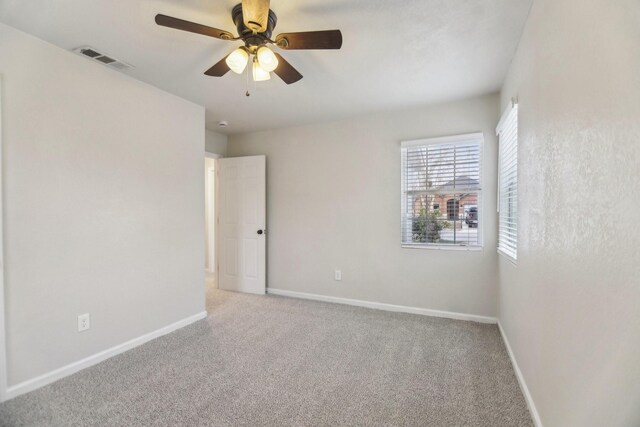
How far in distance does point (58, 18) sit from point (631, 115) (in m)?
2.88

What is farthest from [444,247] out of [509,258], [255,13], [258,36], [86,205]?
[86,205]

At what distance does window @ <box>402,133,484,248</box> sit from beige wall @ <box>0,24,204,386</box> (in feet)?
8.29

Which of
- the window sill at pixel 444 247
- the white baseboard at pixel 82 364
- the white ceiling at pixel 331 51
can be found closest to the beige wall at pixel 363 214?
the window sill at pixel 444 247

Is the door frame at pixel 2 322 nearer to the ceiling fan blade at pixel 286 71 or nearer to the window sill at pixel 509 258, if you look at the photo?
the ceiling fan blade at pixel 286 71

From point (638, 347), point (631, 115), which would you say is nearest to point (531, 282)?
point (638, 347)

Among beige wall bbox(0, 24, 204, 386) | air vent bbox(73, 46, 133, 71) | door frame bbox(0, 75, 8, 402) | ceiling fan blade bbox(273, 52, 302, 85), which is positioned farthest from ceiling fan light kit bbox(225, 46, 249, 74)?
door frame bbox(0, 75, 8, 402)

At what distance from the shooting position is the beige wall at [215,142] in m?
4.37

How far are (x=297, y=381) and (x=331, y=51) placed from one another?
8.01 feet

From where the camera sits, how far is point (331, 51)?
2215mm

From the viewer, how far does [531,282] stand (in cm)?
181

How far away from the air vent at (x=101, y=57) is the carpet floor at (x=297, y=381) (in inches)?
96.0

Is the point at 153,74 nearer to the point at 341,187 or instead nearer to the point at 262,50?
the point at 262,50

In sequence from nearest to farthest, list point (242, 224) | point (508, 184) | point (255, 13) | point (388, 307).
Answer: point (255, 13)
point (508, 184)
point (388, 307)
point (242, 224)

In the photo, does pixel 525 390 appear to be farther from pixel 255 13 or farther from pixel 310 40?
pixel 255 13
